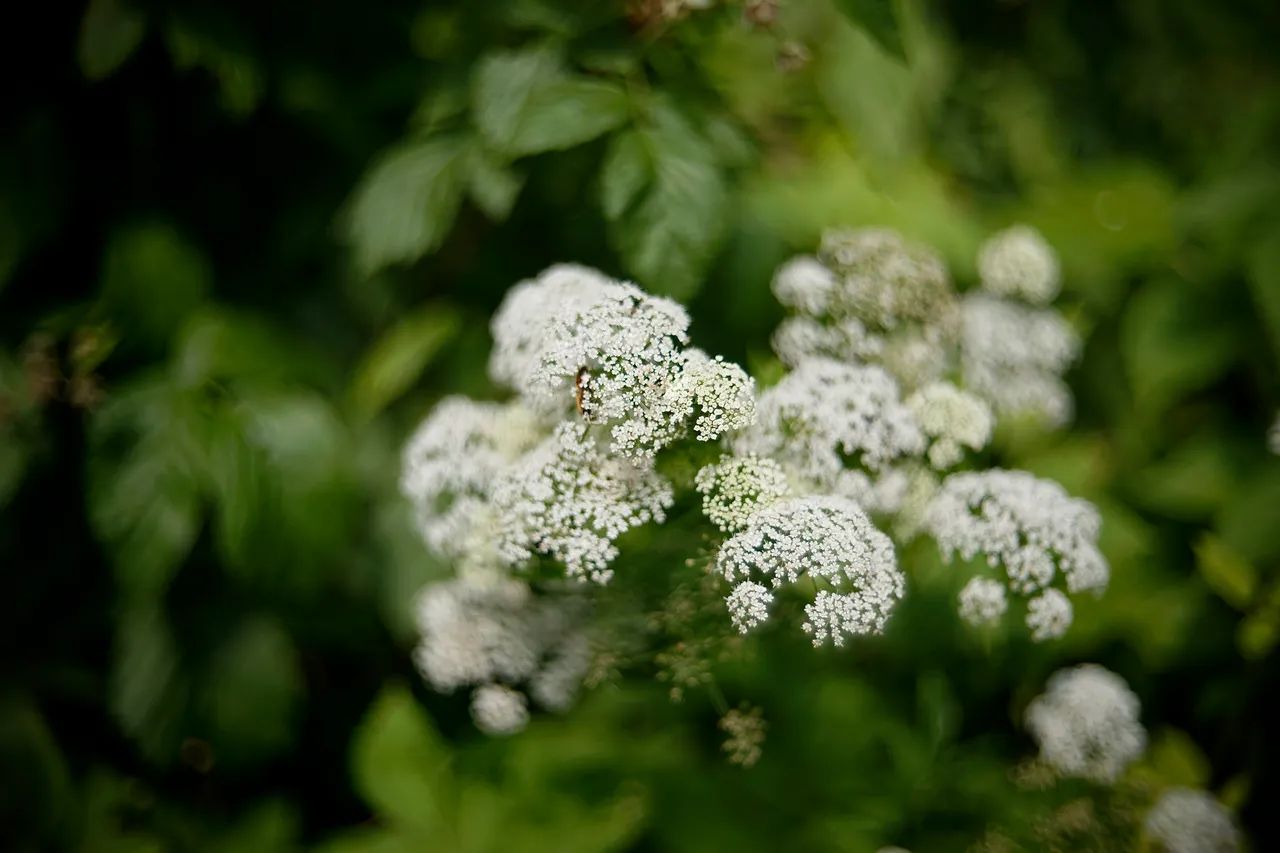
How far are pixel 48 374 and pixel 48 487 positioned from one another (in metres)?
0.24

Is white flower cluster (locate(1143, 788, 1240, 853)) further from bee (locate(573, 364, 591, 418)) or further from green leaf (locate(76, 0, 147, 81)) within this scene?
green leaf (locate(76, 0, 147, 81))

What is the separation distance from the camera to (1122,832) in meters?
1.19

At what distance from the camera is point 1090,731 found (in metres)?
1.17

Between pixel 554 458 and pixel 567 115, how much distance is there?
0.46 meters

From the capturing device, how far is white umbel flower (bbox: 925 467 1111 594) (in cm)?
97

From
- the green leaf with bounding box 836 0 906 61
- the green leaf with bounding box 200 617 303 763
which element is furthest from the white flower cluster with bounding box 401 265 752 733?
the green leaf with bounding box 200 617 303 763

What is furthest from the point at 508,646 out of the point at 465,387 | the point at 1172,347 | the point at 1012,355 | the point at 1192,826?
the point at 1172,347

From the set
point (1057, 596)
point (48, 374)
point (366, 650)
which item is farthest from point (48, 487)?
point (1057, 596)

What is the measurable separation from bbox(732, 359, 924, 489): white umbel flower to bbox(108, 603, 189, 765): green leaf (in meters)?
1.24

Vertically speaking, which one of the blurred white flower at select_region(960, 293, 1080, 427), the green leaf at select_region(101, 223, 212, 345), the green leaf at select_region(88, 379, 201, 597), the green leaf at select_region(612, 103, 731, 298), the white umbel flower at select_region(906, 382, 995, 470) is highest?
the green leaf at select_region(612, 103, 731, 298)

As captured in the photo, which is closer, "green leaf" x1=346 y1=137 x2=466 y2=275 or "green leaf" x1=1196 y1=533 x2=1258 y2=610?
"green leaf" x1=346 y1=137 x2=466 y2=275

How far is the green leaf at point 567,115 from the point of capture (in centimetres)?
104

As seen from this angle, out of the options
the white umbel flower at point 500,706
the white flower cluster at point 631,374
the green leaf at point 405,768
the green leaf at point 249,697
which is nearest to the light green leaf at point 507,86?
the white flower cluster at point 631,374

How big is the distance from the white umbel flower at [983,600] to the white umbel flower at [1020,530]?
0.07 ft
